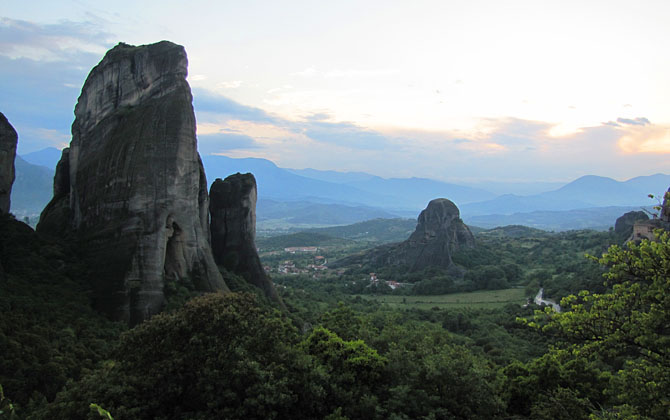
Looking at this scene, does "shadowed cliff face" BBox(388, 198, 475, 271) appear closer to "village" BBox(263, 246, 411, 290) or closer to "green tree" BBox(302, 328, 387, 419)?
"village" BBox(263, 246, 411, 290)

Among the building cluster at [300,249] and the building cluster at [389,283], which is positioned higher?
the building cluster at [300,249]

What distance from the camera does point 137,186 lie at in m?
25.7

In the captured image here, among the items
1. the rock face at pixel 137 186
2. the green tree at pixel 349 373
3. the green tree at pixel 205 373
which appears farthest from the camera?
the rock face at pixel 137 186

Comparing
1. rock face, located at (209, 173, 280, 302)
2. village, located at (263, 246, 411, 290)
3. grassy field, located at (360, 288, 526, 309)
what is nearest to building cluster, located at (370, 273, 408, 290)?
village, located at (263, 246, 411, 290)

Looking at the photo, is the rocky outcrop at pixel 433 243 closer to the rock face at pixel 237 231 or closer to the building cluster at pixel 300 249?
the building cluster at pixel 300 249

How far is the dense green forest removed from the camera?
10.1 m

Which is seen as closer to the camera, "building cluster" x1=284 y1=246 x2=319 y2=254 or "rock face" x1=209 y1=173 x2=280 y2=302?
"rock face" x1=209 y1=173 x2=280 y2=302

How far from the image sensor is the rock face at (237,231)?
3666cm

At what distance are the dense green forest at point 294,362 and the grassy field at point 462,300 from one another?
35188 mm

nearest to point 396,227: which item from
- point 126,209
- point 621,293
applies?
point 126,209

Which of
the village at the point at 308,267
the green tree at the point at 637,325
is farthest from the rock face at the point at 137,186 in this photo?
the village at the point at 308,267

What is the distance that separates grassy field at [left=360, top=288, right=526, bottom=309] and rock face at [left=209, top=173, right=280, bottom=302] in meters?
26.7

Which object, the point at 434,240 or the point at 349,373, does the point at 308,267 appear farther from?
the point at 349,373

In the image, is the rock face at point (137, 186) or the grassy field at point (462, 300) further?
the grassy field at point (462, 300)
